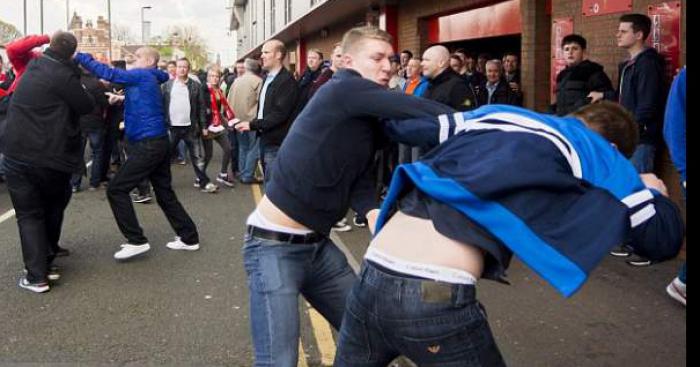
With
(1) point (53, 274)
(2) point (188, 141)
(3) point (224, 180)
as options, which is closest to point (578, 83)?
(1) point (53, 274)

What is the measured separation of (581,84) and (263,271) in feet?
17.5

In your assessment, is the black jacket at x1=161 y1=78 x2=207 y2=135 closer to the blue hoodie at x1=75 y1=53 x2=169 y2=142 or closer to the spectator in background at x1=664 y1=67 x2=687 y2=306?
the blue hoodie at x1=75 y1=53 x2=169 y2=142

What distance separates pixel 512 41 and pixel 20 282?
11.5 meters

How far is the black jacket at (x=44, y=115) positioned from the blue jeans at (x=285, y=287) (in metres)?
3.30

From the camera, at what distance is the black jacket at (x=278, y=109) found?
26.9ft

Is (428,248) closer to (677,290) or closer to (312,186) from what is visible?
(312,186)

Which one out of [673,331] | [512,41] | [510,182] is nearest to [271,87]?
[673,331]

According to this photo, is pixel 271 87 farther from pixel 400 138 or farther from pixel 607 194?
pixel 607 194

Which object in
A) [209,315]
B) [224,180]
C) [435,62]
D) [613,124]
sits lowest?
[209,315]

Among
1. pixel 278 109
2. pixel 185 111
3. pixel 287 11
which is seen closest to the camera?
pixel 278 109

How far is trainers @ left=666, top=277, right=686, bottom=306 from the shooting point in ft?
18.1

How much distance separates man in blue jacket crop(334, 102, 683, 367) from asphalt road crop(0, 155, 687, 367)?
2.24m

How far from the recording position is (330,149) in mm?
2947

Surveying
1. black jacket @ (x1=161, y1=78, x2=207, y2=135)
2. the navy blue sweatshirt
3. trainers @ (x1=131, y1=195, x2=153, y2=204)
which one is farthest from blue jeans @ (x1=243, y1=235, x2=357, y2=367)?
black jacket @ (x1=161, y1=78, x2=207, y2=135)
